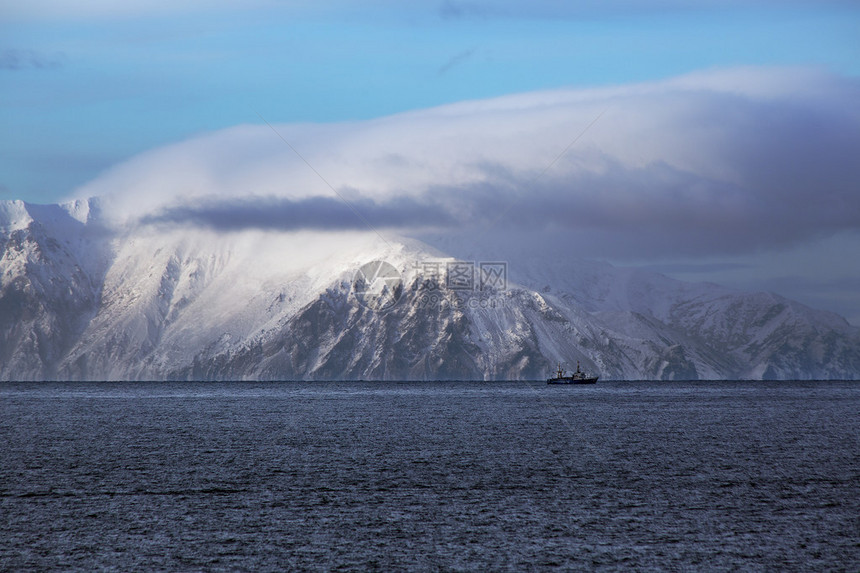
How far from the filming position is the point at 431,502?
210 feet

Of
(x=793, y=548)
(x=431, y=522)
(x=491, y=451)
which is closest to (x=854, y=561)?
(x=793, y=548)

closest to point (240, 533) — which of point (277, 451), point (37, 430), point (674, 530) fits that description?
point (674, 530)

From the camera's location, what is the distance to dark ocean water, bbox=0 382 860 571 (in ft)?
155

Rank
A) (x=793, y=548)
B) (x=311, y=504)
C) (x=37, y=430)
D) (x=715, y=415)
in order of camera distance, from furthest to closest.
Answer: (x=715, y=415) < (x=37, y=430) < (x=311, y=504) < (x=793, y=548)

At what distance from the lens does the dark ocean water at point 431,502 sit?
4719cm

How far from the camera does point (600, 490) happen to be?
70.2 meters

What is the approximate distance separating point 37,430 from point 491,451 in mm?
81166

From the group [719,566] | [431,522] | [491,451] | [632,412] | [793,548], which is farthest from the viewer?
[632,412]

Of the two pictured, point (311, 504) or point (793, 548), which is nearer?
point (793, 548)

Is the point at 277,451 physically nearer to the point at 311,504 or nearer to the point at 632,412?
the point at 311,504

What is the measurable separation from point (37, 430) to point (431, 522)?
107350 millimetres

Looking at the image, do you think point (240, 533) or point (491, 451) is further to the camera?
point (491, 451)

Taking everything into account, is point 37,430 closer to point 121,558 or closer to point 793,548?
point 121,558

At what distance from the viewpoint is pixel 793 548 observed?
48.4 metres
